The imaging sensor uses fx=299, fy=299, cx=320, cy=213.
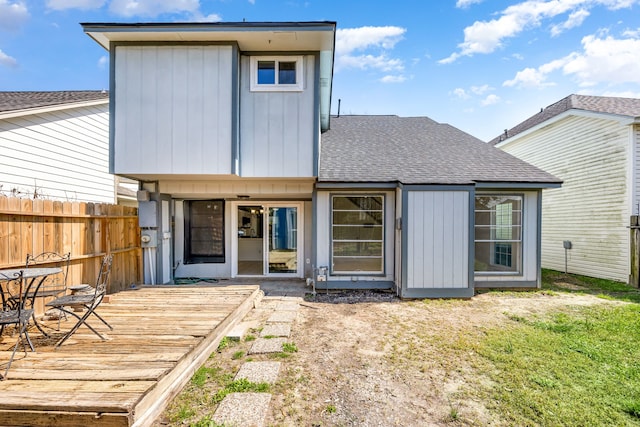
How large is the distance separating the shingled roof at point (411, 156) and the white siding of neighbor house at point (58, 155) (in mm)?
6950

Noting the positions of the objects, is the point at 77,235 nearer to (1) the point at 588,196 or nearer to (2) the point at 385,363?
(2) the point at 385,363

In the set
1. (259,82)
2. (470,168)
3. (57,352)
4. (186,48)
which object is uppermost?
(186,48)

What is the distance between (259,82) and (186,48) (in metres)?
1.51

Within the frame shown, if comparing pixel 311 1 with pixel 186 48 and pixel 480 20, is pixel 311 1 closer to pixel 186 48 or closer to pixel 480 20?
pixel 186 48

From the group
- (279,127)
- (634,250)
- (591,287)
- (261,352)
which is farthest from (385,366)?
A: (634,250)

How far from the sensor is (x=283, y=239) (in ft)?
26.9

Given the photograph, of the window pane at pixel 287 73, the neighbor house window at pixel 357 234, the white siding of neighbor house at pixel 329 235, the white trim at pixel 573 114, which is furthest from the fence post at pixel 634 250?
the window pane at pixel 287 73

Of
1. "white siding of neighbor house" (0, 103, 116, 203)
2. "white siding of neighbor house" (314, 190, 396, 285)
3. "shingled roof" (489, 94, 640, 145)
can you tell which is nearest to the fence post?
"shingled roof" (489, 94, 640, 145)

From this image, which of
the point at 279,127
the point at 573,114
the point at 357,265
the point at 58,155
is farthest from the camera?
the point at 573,114

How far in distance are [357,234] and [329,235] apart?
691 millimetres

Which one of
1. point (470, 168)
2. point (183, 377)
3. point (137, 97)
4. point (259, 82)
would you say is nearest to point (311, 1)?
point (259, 82)

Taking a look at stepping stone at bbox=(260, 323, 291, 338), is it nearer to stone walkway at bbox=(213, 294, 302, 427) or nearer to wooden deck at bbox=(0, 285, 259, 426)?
stone walkway at bbox=(213, 294, 302, 427)

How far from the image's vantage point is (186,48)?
5.93 metres

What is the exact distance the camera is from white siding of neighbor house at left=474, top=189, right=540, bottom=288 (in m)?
7.25
